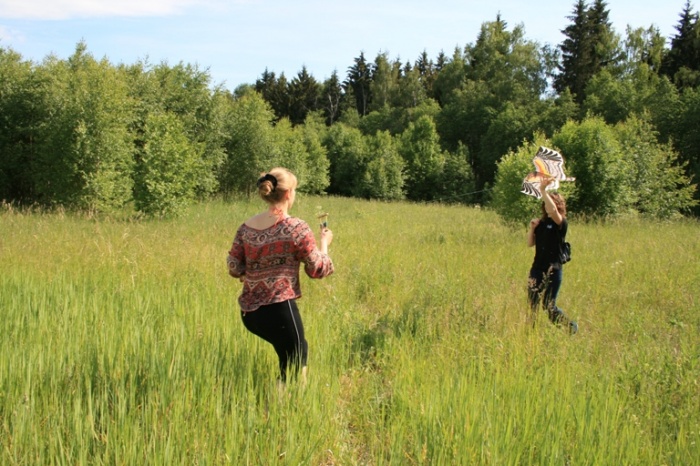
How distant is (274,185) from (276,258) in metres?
0.50

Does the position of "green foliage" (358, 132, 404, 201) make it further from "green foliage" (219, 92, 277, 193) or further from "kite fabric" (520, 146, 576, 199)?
"kite fabric" (520, 146, 576, 199)

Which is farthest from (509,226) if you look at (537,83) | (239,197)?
(537,83)

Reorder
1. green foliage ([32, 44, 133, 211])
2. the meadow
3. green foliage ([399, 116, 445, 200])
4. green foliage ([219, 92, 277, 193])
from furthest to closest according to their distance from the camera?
green foliage ([399, 116, 445, 200]) → green foliage ([219, 92, 277, 193]) → green foliage ([32, 44, 133, 211]) → the meadow

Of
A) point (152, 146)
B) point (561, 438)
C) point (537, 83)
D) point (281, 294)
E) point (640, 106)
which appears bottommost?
point (561, 438)

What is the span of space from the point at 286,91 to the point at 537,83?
31749 mm

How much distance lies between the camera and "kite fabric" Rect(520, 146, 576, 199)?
5.75m

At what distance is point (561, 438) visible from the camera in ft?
9.87

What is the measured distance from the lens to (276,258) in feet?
11.6

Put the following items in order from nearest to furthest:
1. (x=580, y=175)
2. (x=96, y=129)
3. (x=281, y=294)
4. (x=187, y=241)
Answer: (x=281, y=294)
(x=187, y=241)
(x=96, y=129)
(x=580, y=175)

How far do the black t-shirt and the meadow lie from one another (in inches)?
22.8

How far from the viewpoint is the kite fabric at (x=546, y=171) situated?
5.75 metres

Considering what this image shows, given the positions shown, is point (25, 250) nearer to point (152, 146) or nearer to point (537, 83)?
point (152, 146)

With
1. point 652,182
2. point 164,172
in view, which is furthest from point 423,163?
point 164,172

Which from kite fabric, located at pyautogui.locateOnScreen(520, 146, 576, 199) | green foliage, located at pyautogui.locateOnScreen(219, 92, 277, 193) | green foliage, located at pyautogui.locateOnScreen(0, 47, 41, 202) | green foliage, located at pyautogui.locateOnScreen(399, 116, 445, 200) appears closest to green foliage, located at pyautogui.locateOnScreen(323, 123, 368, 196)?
green foliage, located at pyautogui.locateOnScreen(399, 116, 445, 200)
